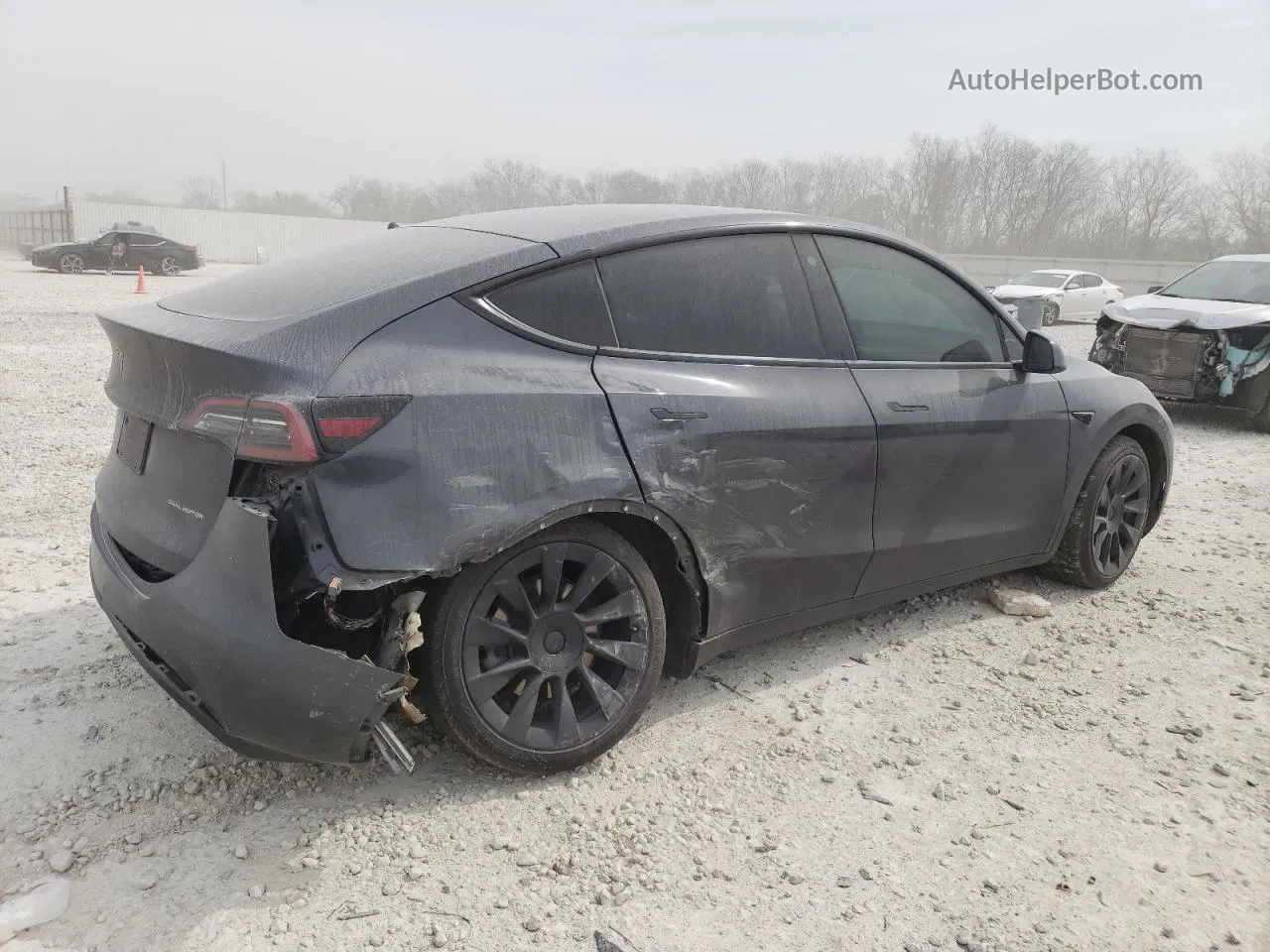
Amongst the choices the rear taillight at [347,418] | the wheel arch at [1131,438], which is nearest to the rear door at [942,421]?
the wheel arch at [1131,438]

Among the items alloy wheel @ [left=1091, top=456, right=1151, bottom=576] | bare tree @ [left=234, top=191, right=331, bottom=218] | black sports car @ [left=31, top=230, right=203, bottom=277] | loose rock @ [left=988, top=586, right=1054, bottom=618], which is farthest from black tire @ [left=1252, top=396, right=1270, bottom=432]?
bare tree @ [left=234, top=191, right=331, bottom=218]

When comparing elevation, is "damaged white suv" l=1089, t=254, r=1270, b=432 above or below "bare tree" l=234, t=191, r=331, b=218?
below

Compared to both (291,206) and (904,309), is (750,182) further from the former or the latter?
(904,309)

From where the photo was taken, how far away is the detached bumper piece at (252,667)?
231cm

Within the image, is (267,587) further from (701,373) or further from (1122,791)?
(1122,791)

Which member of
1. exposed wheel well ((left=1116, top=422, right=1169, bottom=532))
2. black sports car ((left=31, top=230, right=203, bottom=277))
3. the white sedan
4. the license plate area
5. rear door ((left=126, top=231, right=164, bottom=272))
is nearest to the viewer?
the license plate area

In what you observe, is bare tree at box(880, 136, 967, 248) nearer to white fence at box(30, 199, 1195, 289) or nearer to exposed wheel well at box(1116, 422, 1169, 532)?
Result: white fence at box(30, 199, 1195, 289)

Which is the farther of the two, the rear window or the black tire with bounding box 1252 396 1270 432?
the black tire with bounding box 1252 396 1270 432

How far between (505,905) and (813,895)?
79cm

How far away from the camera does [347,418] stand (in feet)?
7.72

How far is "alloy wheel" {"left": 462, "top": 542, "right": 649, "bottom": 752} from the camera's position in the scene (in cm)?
265

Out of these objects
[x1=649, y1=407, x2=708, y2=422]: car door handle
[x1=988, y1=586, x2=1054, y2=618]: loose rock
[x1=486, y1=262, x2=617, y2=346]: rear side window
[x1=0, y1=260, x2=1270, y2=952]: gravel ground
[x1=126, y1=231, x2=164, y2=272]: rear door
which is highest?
[x1=126, y1=231, x2=164, y2=272]: rear door

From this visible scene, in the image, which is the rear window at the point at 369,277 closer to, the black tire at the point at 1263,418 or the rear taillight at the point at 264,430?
the rear taillight at the point at 264,430

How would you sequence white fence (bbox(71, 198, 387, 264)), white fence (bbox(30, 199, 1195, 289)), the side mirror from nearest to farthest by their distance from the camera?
the side mirror < white fence (bbox(30, 199, 1195, 289)) < white fence (bbox(71, 198, 387, 264))
